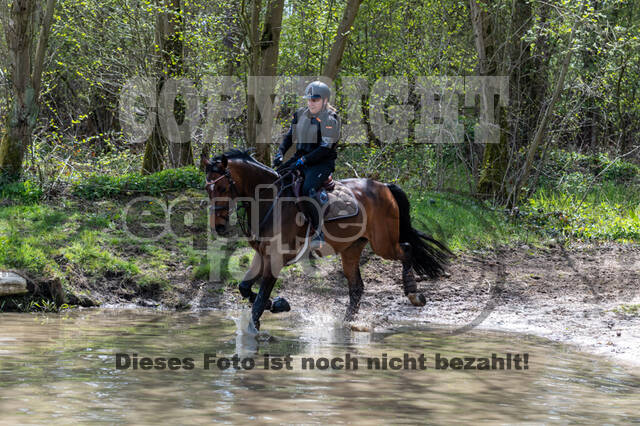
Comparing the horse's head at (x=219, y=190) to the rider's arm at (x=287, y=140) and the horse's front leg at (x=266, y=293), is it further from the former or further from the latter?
the rider's arm at (x=287, y=140)

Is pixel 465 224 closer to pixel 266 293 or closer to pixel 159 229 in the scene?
pixel 159 229

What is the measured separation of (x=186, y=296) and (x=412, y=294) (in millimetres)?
3413

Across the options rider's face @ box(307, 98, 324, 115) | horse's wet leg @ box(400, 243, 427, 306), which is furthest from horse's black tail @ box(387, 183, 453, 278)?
rider's face @ box(307, 98, 324, 115)

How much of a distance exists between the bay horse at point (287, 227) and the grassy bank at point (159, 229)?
242cm

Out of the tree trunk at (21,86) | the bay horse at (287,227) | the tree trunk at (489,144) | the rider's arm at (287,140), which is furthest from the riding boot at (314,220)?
the tree trunk at (21,86)

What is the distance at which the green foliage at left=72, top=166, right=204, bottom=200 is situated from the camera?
13.0 meters

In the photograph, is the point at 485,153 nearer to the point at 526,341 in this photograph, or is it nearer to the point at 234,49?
the point at 234,49

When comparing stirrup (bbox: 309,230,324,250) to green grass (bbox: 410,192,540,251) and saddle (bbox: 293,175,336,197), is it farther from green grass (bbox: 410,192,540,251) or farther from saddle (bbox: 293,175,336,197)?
green grass (bbox: 410,192,540,251)

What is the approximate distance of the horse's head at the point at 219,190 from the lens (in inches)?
298

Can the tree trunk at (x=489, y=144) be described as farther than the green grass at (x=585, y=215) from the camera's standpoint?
Yes

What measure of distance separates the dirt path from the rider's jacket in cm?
223

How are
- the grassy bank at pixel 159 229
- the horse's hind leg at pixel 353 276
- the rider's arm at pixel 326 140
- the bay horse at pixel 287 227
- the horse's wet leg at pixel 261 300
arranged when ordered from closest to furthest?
the bay horse at pixel 287 227 < the horse's wet leg at pixel 261 300 < the rider's arm at pixel 326 140 < the horse's hind leg at pixel 353 276 < the grassy bank at pixel 159 229

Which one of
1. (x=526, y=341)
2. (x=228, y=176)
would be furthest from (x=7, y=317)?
(x=526, y=341)

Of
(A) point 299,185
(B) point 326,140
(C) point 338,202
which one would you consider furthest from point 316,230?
(B) point 326,140
